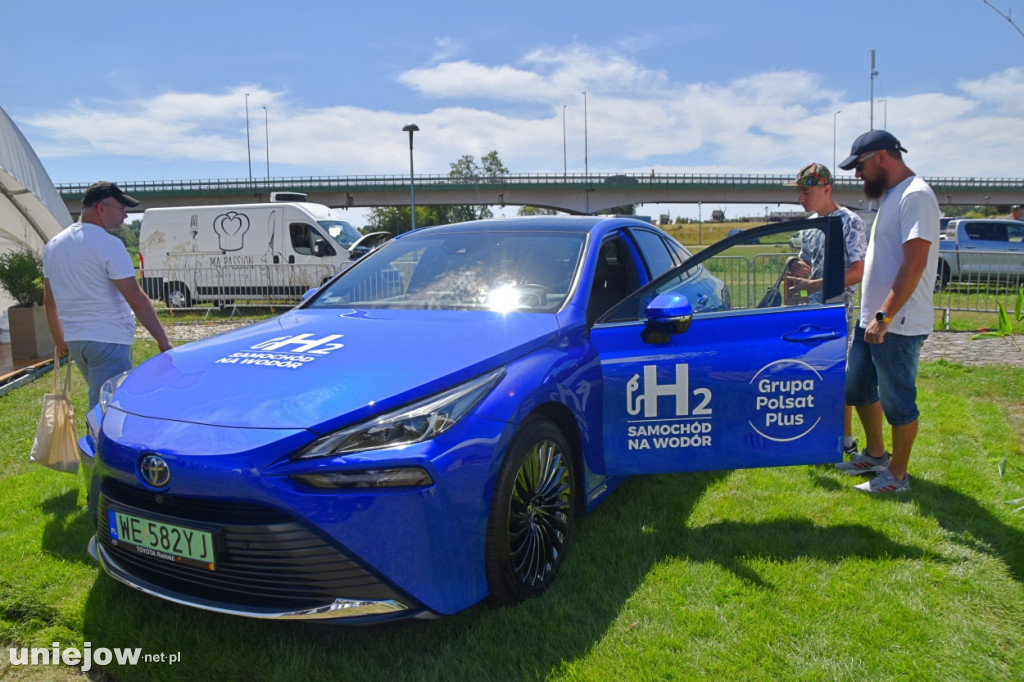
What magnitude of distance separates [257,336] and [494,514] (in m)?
1.50

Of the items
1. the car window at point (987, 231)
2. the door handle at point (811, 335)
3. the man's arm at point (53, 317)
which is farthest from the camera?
the car window at point (987, 231)

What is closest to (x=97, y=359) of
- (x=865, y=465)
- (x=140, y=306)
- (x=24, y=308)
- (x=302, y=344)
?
(x=140, y=306)

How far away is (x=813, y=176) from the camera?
13.9 ft

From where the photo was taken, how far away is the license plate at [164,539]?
2.17m

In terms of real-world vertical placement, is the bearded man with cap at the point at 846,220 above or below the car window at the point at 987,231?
below

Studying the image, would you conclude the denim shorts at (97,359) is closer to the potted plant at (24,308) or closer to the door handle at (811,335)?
the door handle at (811,335)

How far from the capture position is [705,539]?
10.7ft

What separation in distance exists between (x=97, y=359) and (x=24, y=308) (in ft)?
23.0

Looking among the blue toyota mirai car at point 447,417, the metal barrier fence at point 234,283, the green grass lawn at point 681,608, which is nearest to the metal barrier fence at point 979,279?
the green grass lawn at point 681,608

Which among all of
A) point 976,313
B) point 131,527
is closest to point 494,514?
point 131,527

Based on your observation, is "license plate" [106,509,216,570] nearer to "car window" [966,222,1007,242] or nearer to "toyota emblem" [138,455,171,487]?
"toyota emblem" [138,455,171,487]

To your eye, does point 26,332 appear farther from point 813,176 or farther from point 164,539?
point 813,176

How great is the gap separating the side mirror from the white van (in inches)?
573

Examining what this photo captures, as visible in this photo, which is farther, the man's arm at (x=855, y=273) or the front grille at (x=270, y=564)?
the man's arm at (x=855, y=273)
